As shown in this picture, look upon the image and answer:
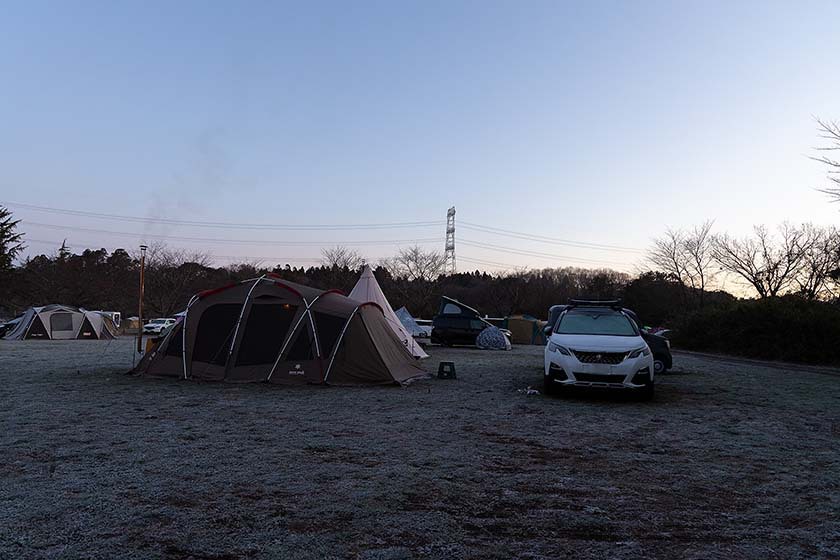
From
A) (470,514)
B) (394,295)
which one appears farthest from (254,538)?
(394,295)

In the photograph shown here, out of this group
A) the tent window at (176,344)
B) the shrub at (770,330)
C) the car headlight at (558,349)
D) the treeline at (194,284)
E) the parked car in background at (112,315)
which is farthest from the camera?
the treeline at (194,284)

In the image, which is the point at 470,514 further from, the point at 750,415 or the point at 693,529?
the point at 750,415

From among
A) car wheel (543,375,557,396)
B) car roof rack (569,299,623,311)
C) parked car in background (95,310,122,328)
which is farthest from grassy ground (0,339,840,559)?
parked car in background (95,310,122,328)

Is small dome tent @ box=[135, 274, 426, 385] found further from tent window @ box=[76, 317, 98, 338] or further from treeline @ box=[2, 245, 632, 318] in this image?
treeline @ box=[2, 245, 632, 318]

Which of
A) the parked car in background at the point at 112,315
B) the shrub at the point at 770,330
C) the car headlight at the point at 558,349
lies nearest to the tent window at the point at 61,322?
the parked car in background at the point at 112,315

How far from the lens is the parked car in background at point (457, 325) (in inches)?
1228

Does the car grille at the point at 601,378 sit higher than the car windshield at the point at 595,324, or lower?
lower

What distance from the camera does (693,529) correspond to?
14.4 feet

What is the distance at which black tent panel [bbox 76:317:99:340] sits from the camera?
36094 millimetres

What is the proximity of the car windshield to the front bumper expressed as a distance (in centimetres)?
104

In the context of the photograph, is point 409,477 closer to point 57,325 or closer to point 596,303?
point 596,303

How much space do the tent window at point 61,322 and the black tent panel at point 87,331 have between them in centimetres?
61

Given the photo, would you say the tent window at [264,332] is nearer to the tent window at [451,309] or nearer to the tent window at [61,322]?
the tent window at [451,309]

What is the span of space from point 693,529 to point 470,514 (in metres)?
1.57
